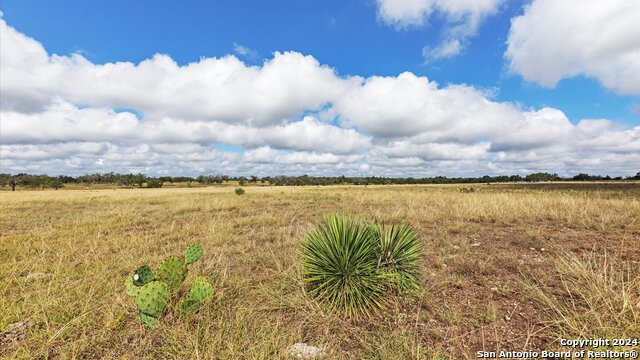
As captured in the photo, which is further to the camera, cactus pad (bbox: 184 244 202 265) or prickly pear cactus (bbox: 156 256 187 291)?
cactus pad (bbox: 184 244 202 265)

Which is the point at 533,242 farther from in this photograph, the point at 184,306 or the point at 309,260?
the point at 184,306

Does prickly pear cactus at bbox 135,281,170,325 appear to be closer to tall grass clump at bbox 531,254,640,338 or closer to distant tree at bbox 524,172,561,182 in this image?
tall grass clump at bbox 531,254,640,338

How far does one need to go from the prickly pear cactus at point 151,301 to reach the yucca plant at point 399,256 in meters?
3.05

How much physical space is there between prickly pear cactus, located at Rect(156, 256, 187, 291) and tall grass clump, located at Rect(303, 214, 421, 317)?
1880 mm

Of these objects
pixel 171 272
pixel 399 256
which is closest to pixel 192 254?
pixel 171 272

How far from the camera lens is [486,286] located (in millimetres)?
4738

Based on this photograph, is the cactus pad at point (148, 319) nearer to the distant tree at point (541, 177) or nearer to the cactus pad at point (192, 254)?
the cactus pad at point (192, 254)

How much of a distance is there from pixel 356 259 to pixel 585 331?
2.72m

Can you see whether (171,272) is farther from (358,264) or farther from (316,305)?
(358,264)

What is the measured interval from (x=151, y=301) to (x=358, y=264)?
2.75 m

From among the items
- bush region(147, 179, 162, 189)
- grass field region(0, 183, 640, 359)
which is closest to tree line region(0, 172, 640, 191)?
bush region(147, 179, 162, 189)

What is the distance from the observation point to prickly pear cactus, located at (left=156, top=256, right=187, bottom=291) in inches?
163

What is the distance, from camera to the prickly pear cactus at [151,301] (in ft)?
11.7

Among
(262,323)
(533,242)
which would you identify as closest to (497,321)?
(262,323)
